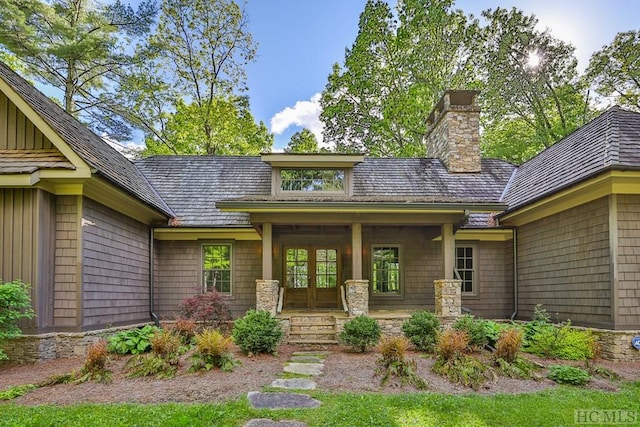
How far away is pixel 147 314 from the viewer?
10.3 m

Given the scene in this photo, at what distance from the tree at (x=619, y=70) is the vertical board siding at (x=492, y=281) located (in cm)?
1384

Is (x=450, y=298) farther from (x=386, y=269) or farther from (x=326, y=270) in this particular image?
(x=326, y=270)

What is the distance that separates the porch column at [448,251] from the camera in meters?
9.23

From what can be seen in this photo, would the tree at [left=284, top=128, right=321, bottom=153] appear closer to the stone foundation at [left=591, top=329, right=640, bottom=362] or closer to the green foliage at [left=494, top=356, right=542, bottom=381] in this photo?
the stone foundation at [left=591, top=329, right=640, bottom=362]

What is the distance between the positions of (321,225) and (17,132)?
21.0 ft

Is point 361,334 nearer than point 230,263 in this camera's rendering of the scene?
Yes

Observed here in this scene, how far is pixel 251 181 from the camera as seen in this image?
12.5 metres

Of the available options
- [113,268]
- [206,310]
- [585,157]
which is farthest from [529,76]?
[113,268]

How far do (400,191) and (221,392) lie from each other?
8.12 meters

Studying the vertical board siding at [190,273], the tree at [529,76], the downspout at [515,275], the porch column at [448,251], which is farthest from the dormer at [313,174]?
the tree at [529,76]

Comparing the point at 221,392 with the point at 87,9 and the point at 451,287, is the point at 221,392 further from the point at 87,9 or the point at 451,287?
the point at 87,9

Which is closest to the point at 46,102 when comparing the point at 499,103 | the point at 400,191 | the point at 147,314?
the point at 147,314

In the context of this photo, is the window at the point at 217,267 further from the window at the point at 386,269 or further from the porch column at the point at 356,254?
the window at the point at 386,269

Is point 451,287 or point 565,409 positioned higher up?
point 451,287
